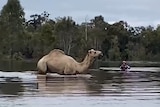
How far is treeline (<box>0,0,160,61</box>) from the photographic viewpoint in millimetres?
78875

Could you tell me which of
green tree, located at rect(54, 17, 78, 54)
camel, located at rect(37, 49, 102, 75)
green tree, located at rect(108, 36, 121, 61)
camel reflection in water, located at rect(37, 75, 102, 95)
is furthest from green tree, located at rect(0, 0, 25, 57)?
camel reflection in water, located at rect(37, 75, 102, 95)

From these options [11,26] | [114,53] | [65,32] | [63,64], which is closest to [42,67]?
[63,64]

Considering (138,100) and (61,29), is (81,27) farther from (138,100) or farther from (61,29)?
(138,100)

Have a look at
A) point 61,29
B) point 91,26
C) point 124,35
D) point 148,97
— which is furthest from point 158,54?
point 148,97

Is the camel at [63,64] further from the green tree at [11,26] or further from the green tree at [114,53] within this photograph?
the green tree at [114,53]

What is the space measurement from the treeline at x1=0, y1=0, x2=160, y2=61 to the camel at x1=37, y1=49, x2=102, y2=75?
47993 millimetres

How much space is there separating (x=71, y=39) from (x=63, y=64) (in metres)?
52.8

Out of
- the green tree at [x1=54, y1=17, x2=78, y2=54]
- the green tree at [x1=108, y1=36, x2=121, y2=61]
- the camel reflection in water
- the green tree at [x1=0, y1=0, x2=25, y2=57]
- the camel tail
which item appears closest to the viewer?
the camel reflection in water

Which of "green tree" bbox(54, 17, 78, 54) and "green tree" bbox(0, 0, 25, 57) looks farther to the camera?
"green tree" bbox(0, 0, 25, 57)

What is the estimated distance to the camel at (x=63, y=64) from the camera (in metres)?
26.9

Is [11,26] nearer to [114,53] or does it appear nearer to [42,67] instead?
[114,53]

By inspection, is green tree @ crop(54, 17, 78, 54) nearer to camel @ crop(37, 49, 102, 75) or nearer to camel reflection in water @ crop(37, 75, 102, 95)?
camel @ crop(37, 49, 102, 75)

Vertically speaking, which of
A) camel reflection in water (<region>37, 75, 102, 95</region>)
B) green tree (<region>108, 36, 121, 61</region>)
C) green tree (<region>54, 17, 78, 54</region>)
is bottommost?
camel reflection in water (<region>37, 75, 102, 95</region>)

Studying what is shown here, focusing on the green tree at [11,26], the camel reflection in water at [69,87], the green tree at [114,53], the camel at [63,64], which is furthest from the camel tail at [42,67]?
the green tree at [114,53]
